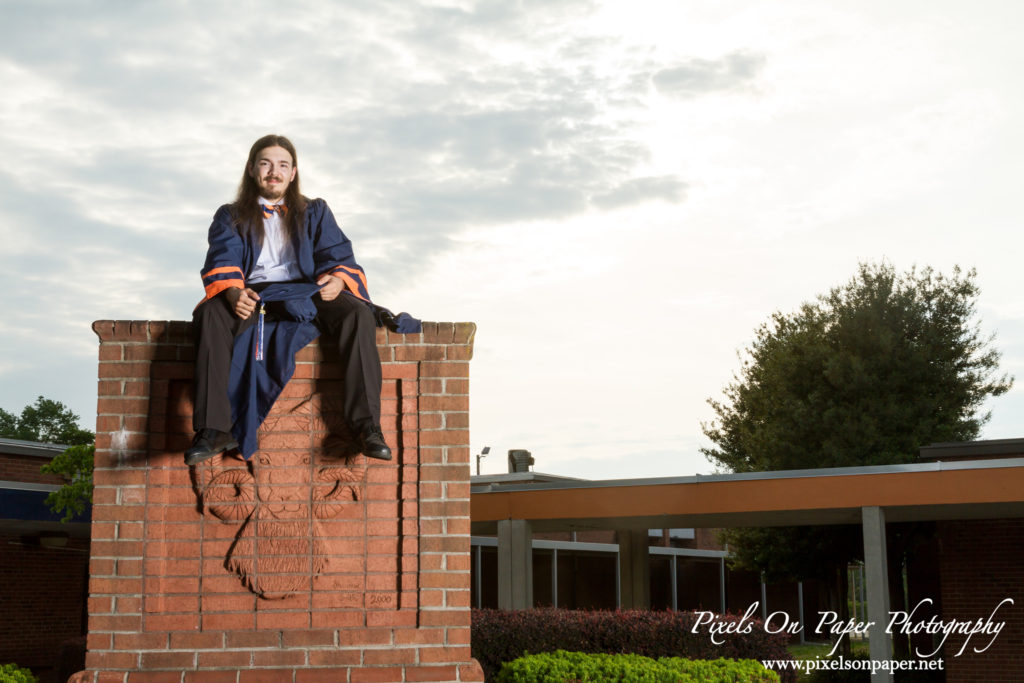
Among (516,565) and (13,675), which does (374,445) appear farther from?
(516,565)

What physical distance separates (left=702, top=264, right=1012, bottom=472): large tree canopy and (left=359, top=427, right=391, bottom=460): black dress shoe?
2046 centimetres

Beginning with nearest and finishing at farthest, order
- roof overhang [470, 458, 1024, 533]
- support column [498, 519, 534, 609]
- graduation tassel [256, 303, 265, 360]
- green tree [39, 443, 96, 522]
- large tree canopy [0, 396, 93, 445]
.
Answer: graduation tassel [256, 303, 265, 360] → roof overhang [470, 458, 1024, 533] → green tree [39, 443, 96, 522] → support column [498, 519, 534, 609] → large tree canopy [0, 396, 93, 445]

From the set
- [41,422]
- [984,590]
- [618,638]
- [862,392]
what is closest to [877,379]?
[862,392]

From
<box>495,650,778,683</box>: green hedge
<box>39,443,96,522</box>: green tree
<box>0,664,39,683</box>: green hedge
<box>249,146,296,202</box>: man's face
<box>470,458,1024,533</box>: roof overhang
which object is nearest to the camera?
<box>249,146,296,202</box>: man's face

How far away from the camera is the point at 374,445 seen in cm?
537

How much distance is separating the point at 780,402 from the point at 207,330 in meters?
22.5

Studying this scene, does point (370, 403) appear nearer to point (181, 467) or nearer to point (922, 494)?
point (181, 467)

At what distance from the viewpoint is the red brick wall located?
17484 millimetres

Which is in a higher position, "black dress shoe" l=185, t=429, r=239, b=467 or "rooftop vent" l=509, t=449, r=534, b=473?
"rooftop vent" l=509, t=449, r=534, b=473

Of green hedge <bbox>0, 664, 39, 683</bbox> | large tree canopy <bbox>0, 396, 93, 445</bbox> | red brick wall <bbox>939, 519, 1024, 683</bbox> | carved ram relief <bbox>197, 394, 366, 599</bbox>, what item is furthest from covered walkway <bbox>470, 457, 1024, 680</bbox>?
large tree canopy <bbox>0, 396, 93, 445</bbox>

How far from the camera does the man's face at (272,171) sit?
586cm

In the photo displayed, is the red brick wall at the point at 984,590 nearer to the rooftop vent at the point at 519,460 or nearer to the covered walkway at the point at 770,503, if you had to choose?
the covered walkway at the point at 770,503

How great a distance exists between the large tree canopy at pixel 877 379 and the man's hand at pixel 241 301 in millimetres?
20787

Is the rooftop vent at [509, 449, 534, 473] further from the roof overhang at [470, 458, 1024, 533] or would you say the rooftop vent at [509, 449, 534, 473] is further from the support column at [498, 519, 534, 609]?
the support column at [498, 519, 534, 609]
